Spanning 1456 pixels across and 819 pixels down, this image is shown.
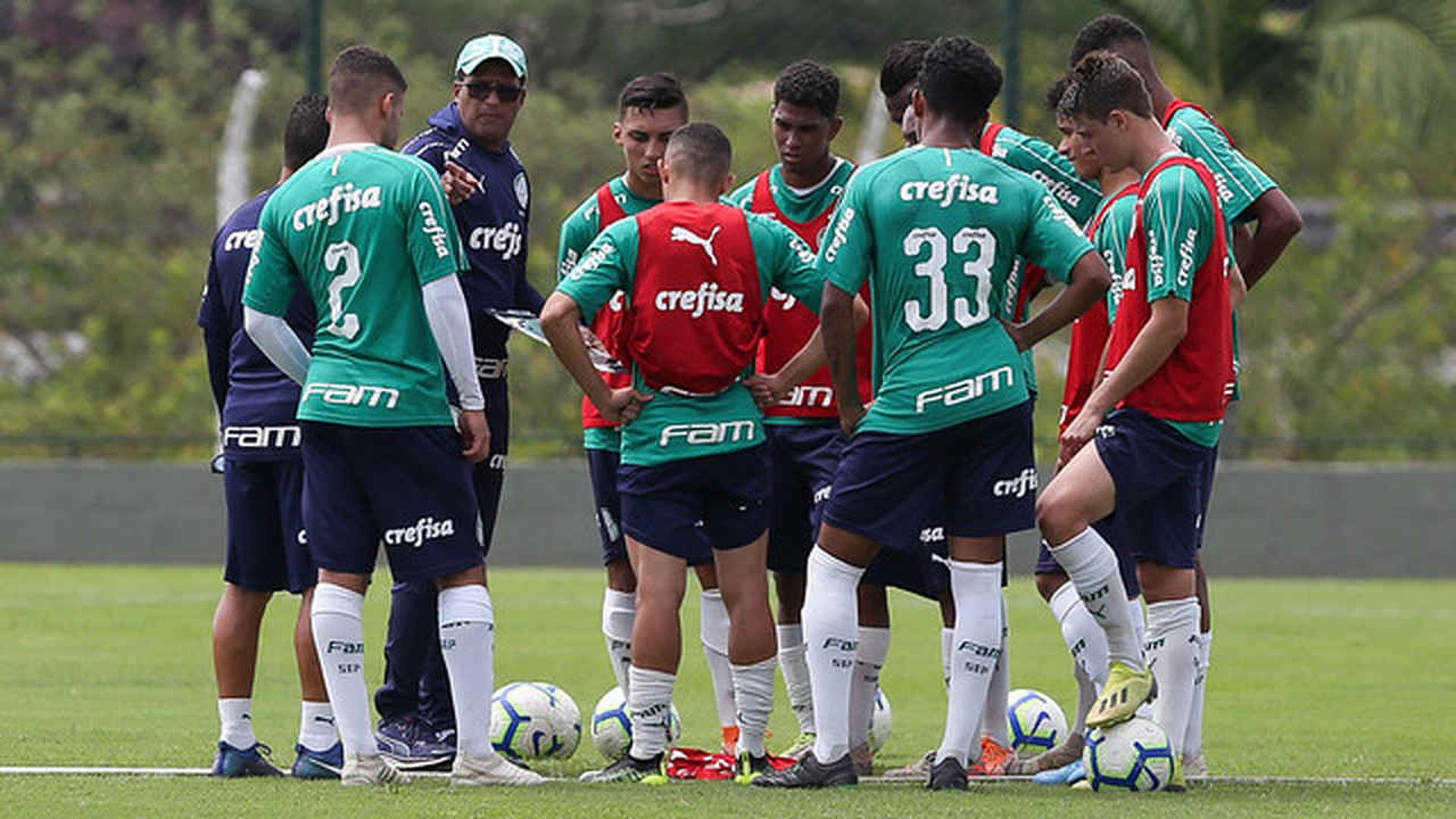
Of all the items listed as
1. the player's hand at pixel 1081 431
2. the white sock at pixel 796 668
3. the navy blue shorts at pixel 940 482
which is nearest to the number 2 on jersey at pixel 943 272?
the navy blue shorts at pixel 940 482

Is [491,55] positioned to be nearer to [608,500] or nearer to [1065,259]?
[608,500]

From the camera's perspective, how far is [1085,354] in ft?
26.8

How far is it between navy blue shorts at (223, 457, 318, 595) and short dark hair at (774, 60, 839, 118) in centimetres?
215

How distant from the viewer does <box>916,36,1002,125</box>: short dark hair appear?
284 inches

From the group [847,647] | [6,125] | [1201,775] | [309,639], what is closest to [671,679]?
[847,647]

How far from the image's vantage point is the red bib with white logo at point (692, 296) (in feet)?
24.6

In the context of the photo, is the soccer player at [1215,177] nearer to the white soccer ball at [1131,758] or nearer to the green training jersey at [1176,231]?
the white soccer ball at [1131,758]

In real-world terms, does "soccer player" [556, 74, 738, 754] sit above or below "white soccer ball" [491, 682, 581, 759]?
above

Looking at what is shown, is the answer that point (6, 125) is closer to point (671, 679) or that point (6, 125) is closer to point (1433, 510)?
point (1433, 510)

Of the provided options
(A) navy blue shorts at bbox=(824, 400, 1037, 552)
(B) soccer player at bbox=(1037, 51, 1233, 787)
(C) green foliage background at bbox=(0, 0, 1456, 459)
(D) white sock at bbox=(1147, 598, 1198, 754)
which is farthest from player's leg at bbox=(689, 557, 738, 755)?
(C) green foliage background at bbox=(0, 0, 1456, 459)

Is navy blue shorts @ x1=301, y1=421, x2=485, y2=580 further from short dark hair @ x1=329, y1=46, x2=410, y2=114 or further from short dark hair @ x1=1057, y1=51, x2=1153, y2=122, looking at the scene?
short dark hair @ x1=1057, y1=51, x2=1153, y2=122

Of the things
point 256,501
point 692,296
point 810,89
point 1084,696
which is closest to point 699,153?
point 692,296

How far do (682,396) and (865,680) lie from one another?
1362mm

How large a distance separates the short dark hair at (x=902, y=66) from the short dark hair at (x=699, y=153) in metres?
1.00
